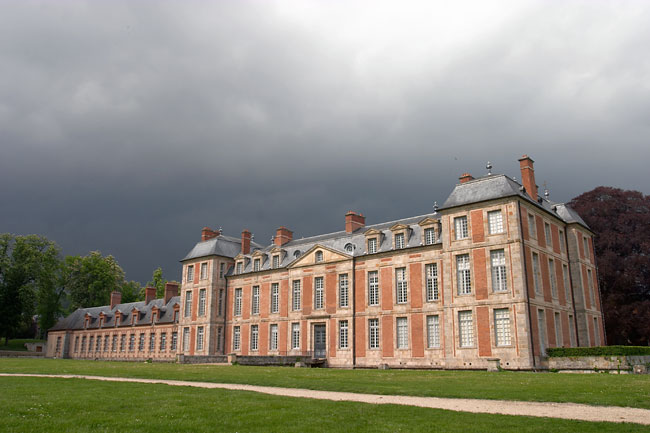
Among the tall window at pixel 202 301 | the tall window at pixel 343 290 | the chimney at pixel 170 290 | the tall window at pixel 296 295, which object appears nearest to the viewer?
the tall window at pixel 343 290

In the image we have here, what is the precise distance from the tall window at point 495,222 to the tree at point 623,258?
41.8 ft

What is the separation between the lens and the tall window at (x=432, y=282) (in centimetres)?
3209

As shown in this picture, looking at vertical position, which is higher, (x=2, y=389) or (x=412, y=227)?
(x=412, y=227)

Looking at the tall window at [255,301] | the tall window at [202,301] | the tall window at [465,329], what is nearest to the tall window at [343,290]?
the tall window at [255,301]

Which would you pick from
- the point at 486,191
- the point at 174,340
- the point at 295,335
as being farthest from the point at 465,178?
the point at 174,340

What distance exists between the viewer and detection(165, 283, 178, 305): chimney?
54.9 m

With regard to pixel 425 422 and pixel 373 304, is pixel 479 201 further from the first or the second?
pixel 425 422

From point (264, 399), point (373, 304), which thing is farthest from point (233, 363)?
point (264, 399)

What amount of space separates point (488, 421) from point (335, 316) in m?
27.7

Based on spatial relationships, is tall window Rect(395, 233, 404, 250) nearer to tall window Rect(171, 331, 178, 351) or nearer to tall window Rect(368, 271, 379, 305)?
tall window Rect(368, 271, 379, 305)

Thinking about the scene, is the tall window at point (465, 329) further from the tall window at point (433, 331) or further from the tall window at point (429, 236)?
the tall window at point (429, 236)

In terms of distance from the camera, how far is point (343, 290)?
36.7 meters

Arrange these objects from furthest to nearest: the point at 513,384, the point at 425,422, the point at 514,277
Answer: the point at 514,277, the point at 513,384, the point at 425,422

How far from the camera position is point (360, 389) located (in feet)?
48.7
